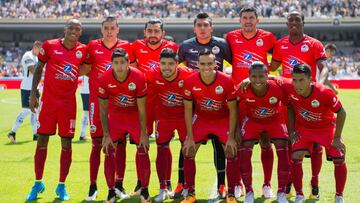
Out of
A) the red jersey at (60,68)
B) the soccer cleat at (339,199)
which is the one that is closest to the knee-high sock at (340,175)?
the soccer cleat at (339,199)

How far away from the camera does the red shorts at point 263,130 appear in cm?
785

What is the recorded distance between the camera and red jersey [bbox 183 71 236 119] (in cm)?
771

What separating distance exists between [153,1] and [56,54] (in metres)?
44.9

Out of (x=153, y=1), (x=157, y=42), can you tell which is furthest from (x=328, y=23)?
(x=157, y=42)

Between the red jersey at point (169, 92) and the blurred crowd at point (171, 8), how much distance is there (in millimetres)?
42180

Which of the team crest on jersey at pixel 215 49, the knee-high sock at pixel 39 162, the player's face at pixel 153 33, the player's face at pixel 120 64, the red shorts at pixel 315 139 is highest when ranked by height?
the player's face at pixel 153 33

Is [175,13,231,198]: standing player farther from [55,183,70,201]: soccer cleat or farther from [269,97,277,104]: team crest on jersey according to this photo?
[55,183,70,201]: soccer cleat

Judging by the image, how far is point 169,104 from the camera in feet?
26.6

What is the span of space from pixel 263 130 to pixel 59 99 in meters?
2.82

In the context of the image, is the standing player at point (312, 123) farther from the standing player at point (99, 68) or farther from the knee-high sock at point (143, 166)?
the standing player at point (99, 68)

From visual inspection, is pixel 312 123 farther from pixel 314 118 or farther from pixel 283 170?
pixel 283 170

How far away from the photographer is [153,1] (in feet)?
172

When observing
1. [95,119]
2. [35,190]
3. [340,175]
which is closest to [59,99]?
[95,119]

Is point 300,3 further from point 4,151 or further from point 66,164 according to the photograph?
point 66,164
